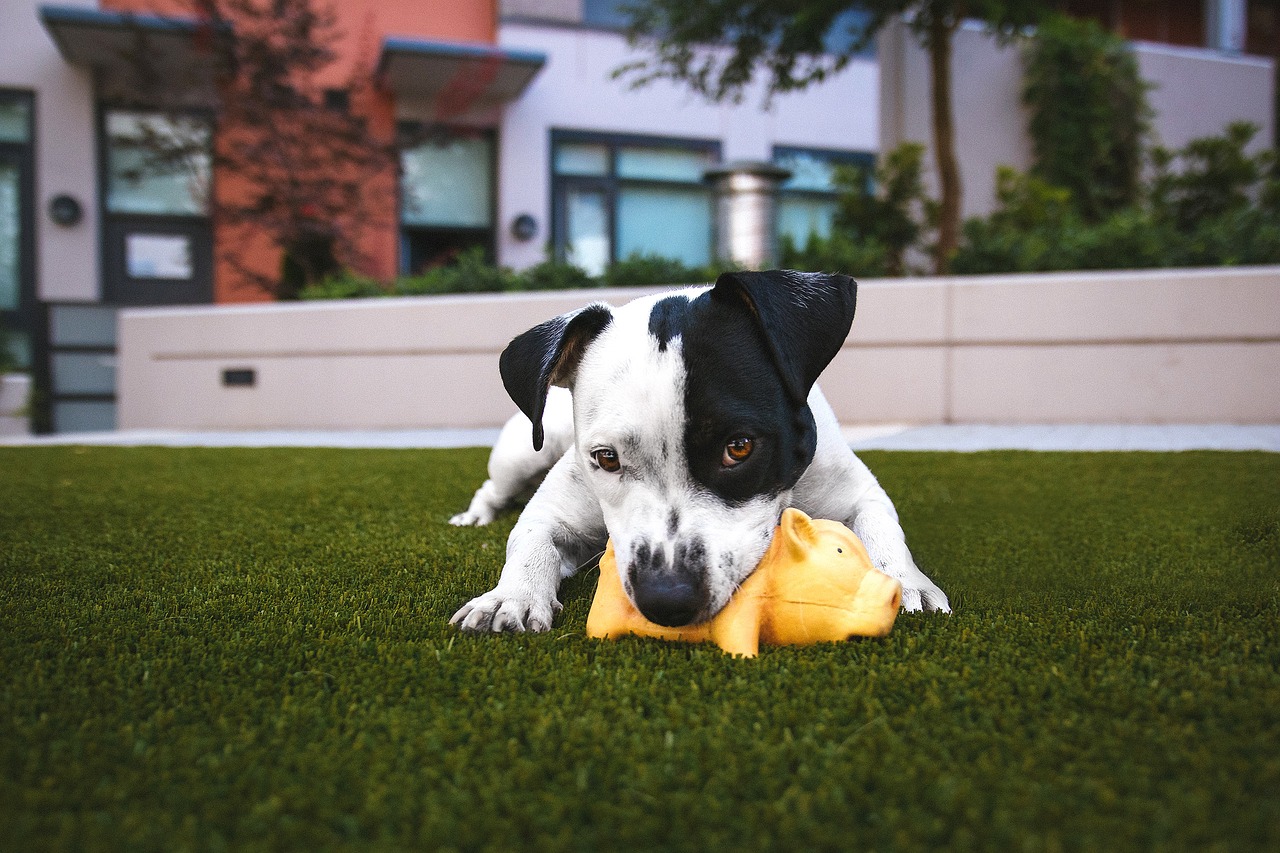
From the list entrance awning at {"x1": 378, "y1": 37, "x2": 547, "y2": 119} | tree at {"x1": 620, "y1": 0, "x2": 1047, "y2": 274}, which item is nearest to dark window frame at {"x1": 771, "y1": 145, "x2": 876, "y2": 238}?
tree at {"x1": 620, "y1": 0, "x2": 1047, "y2": 274}

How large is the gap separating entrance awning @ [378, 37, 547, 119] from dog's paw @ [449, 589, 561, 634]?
11711 millimetres

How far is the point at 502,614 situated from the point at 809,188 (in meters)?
14.3

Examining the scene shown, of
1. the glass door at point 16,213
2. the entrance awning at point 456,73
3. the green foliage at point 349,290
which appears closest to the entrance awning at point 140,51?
the glass door at point 16,213

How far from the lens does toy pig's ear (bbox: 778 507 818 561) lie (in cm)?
196

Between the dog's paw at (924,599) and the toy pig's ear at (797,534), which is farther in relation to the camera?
the dog's paw at (924,599)

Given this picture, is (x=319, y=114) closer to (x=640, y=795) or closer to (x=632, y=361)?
(x=632, y=361)

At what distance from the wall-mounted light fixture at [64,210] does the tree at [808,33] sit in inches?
318

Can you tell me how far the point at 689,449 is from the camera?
213cm

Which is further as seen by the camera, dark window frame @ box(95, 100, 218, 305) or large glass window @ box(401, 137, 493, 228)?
large glass window @ box(401, 137, 493, 228)

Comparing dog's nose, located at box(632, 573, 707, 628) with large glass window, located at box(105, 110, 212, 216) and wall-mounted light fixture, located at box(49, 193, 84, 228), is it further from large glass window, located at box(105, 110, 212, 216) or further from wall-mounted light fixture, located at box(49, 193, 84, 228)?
wall-mounted light fixture, located at box(49, 193, 84, 228)

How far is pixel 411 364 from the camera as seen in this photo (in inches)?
348

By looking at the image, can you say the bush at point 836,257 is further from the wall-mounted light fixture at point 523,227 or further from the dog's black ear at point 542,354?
the dog's black ear at point 542,354

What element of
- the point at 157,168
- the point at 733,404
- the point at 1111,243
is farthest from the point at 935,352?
the point at 157,168

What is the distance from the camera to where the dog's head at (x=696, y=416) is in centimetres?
202
